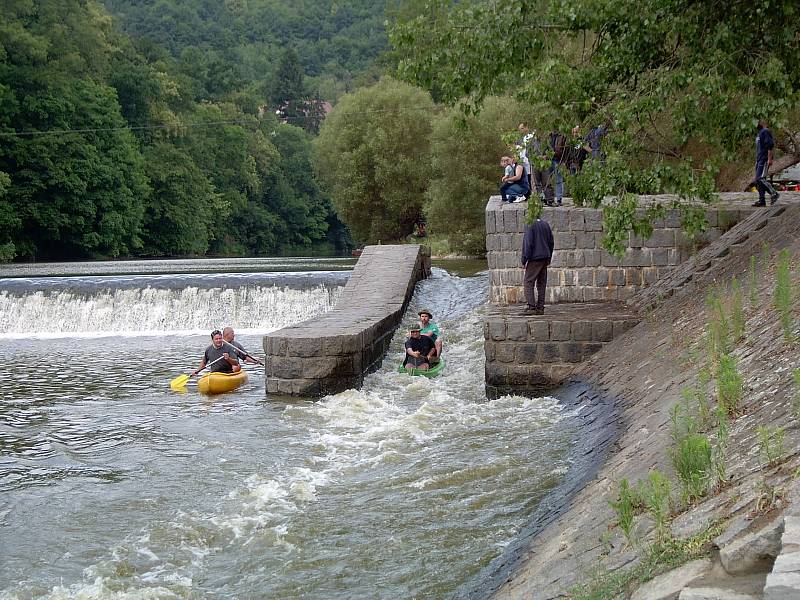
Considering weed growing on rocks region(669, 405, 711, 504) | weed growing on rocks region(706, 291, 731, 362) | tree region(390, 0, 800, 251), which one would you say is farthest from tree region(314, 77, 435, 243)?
weed growing on rocks region(669, 405, 711, 504)

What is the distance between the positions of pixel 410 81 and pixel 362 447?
3878 millimetres

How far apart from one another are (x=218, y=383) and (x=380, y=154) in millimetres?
29339

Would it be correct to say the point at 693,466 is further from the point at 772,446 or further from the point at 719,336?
the point at 719,336

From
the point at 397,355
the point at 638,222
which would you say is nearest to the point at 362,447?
the point at 638,222

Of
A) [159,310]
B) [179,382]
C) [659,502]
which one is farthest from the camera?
[159,310]

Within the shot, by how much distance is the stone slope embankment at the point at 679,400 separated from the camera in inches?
189

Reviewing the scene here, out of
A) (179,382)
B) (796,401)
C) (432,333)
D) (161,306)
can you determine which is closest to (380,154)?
(161,306)

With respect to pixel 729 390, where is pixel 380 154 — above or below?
above

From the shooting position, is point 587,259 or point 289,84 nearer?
point 587,259

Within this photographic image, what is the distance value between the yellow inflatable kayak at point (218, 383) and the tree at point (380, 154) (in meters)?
28.2

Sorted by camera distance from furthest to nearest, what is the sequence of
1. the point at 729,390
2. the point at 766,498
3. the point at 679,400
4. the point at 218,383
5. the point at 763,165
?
the point at 763,165 < the point at 218,383 < the point at 679,400 < the point at 729,390 < the point at 766,498

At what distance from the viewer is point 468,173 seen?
3547 cm

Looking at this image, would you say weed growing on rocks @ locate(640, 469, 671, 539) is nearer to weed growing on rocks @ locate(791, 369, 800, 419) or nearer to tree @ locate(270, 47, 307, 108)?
weed growing on rocks @ locate(791, 369, 800, 419)

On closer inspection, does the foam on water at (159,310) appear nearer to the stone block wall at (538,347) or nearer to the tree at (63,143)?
the stone block wall at (538,347)
